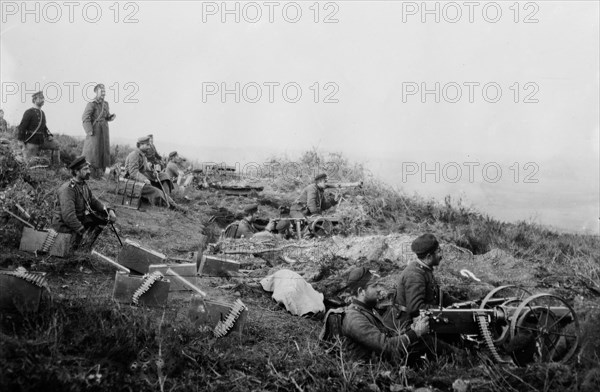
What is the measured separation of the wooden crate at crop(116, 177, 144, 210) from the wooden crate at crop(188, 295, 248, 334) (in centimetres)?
716

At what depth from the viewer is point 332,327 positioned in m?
5.61

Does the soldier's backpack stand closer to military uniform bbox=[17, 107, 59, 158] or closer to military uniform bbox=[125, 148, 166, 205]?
military uniform bbox=[125, 148, 166, 205]

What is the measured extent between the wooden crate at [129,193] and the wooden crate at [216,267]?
503 centimetres

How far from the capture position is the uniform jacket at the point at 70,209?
26.8ft

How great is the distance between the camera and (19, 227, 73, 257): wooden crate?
25.1 ft

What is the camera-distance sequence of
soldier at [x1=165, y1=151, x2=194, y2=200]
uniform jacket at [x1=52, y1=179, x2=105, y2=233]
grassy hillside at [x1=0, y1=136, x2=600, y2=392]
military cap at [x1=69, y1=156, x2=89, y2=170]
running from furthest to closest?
1. soldier at [x1=165, y1=151, x2=194, y2=200]
2. military cap at [x1=69, y1=156, x2=89, y2=170]
3. uniform jacket at [x1=52, y1=179, x2=105, y2=233]
4. grassy hillside at [x1=0, y1=136, x2=600, y2=392]

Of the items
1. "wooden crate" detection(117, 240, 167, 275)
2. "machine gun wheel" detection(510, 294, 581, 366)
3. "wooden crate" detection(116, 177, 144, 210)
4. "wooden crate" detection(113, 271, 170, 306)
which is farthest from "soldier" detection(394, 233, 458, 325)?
"wooden crate" detection(116, 177, 144, 210)

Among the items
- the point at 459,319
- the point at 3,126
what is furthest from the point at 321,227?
the point at 3,126

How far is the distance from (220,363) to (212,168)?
48.3 ft

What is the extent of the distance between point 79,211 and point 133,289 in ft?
8.85

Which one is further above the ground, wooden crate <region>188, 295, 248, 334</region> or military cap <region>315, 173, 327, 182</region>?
military cap <region>315, 173, 327, 182</region>

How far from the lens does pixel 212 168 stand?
1956cm

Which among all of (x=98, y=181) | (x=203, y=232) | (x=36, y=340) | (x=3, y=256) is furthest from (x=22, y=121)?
(x=36, y=340)

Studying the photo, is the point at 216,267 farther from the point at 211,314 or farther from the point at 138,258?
the point at 211,314
